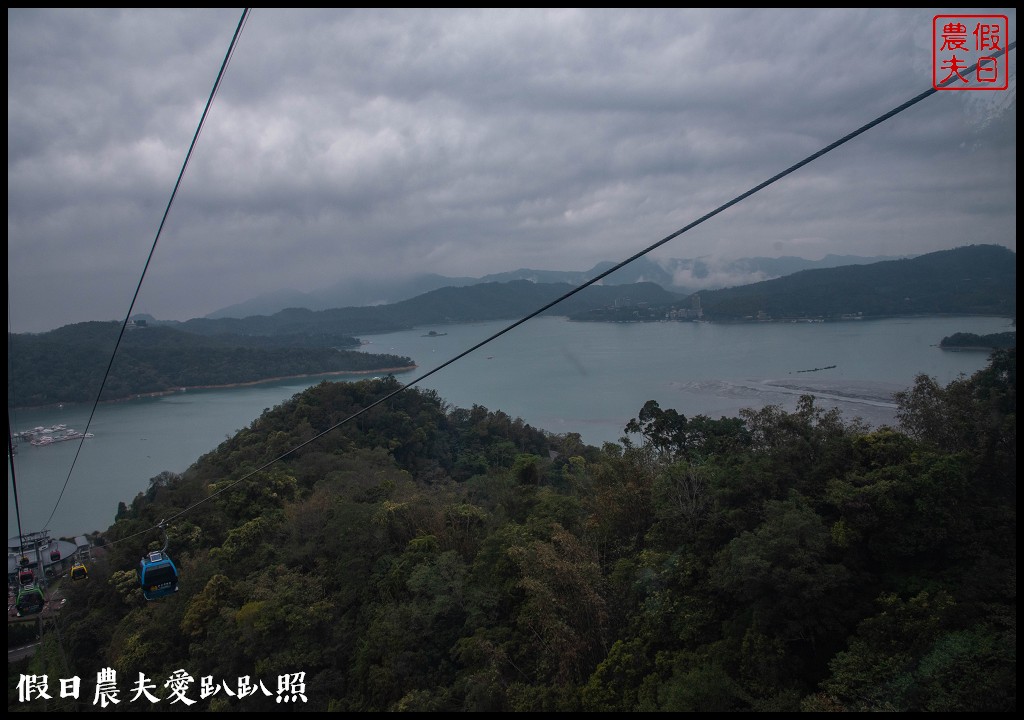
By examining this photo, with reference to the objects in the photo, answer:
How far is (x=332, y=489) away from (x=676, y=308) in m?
14.4

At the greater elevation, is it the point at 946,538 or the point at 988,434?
the point at 988,434

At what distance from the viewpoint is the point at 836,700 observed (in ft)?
11.0

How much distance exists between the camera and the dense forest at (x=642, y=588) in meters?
3.77

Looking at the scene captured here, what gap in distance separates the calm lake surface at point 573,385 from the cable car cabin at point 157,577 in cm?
117

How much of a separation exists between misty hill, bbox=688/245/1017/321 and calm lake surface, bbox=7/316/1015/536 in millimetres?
308

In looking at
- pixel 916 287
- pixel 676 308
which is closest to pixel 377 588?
pixel 916 287

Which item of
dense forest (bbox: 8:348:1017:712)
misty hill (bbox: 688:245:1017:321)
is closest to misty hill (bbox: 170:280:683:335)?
misty hill (bbox: 688:245:1017:321)

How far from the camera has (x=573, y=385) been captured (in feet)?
82.9

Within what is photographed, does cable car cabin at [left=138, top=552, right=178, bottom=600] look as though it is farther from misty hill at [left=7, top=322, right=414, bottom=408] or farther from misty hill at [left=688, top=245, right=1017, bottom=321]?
misty hill at [left=7, top=322, right=414, bottom=408]

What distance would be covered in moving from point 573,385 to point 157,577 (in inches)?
815

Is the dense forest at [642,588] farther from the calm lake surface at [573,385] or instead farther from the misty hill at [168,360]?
the misty hill at [168,360]

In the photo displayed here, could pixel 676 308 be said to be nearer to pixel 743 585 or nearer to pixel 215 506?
pixel 215 506

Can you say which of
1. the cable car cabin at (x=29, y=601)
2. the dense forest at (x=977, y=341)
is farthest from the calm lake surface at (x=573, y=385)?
the cable car cabin at (x=29, y=601)

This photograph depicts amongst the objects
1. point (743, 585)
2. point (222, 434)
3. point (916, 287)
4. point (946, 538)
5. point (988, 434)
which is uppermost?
point (916, 287)
